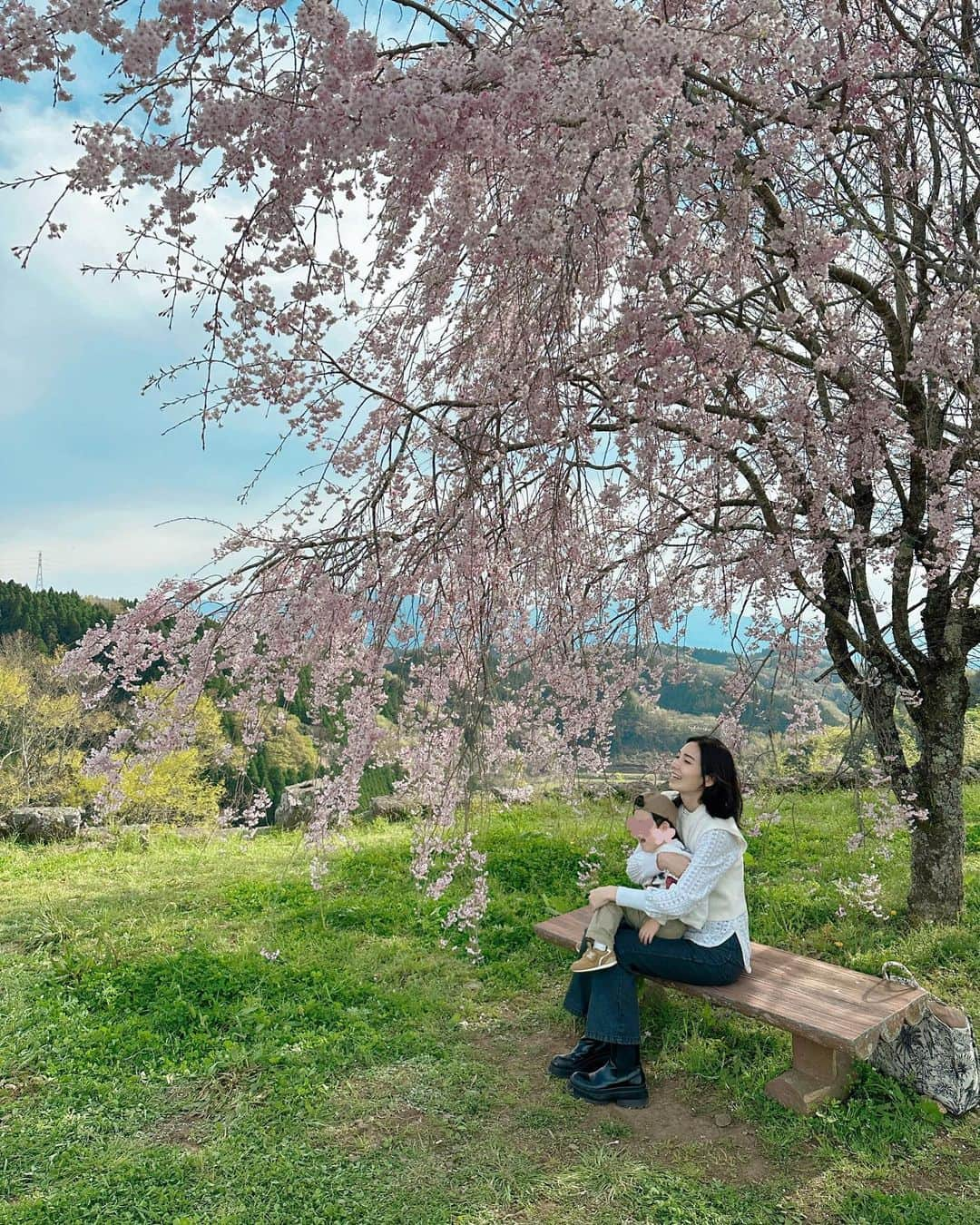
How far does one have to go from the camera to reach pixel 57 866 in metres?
6.72

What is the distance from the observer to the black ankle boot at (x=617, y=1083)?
304 centimetres

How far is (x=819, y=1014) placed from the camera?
2.85 m

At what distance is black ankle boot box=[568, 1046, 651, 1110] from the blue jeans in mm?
72

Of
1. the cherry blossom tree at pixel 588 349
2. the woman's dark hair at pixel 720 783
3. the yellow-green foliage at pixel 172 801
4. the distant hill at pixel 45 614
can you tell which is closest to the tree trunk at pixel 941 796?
the cherry blossom tree at pixel 588 349

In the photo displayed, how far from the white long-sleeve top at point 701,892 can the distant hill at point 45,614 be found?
19.6 meters

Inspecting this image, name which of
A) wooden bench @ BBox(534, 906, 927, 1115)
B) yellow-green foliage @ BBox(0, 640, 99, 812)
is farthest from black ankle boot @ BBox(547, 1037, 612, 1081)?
yellow-green foliage @ BBox(0, 640, 99, 812)

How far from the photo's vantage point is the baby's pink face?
3.35m

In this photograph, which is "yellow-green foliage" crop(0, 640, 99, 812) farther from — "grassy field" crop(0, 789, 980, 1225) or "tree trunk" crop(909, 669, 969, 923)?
"tree trunk" crop(909, 669, 969, 923)

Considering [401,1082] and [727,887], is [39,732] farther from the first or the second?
[727,887]

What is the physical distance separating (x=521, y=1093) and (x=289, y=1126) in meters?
0.83

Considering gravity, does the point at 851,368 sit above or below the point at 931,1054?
above

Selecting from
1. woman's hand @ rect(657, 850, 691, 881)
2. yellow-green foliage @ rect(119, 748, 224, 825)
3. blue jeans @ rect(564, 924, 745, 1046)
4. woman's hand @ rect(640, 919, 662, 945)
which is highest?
woman's hand @ rect(657, 850, 691, 881)

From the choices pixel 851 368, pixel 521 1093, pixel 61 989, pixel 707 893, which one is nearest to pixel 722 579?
pixel 851 368

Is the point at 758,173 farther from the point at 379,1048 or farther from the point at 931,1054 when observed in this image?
the point at 379,1048
